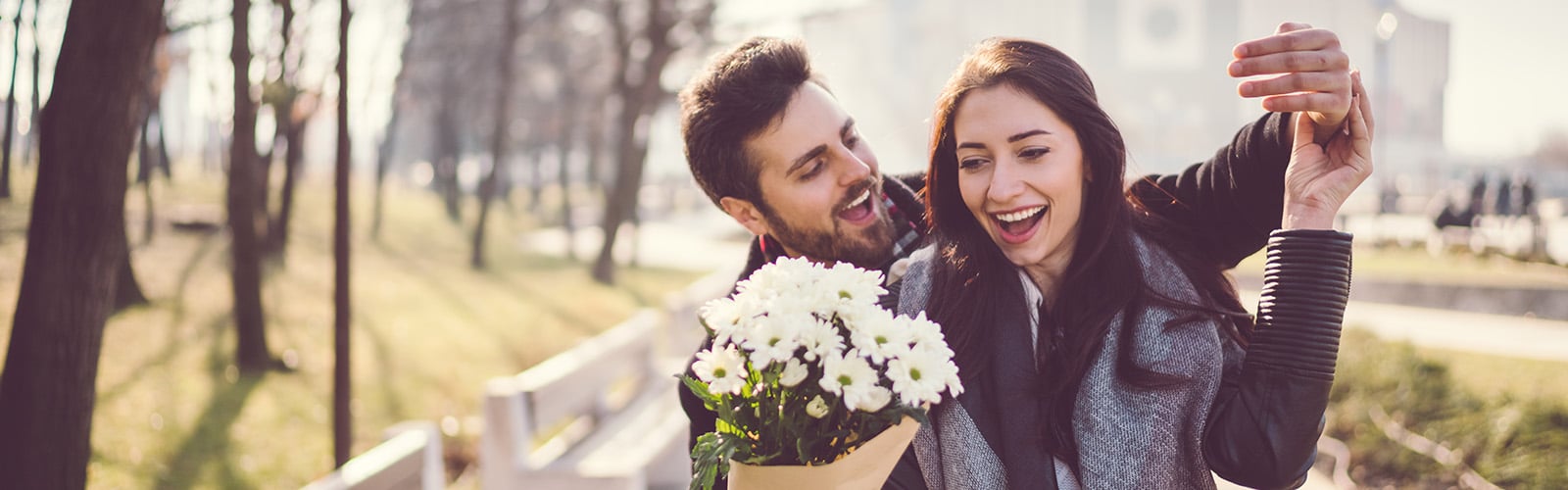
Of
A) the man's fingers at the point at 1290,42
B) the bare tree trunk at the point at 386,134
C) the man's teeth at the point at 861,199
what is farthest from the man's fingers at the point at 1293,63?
the bare tree trunk at the point at 386,134

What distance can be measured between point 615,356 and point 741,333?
5.92 m

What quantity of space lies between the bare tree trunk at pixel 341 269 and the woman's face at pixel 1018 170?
3885mm

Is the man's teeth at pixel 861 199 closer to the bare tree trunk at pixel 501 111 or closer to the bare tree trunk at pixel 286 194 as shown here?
the bare tree trunk at pixel 286 194

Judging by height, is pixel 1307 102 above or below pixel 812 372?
above

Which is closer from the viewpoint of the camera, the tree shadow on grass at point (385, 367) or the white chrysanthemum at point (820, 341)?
the white chrysanthemum at point (820, 341)

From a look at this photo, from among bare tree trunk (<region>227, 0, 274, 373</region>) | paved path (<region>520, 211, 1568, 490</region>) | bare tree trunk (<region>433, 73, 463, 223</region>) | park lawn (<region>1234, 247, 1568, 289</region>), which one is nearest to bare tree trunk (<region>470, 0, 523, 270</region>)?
paved path (<region>520, 211, 1568, 490</region>)

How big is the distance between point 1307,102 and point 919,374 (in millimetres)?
1004

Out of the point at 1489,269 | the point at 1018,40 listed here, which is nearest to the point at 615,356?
the point at 1018,40

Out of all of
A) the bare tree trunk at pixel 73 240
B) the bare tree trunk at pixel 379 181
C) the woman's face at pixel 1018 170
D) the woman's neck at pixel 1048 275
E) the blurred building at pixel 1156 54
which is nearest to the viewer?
the woman's face at pixel 1018 170

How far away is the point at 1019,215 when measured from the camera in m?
2.38

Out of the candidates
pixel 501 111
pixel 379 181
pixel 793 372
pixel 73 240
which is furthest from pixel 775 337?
pixel 379 181

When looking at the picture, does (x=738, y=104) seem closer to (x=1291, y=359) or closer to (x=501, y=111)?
(x=1291, y=359)

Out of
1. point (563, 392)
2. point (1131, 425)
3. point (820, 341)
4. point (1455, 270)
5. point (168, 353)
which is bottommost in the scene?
point (168, 353)

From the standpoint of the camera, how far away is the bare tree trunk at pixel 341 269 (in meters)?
5.41
